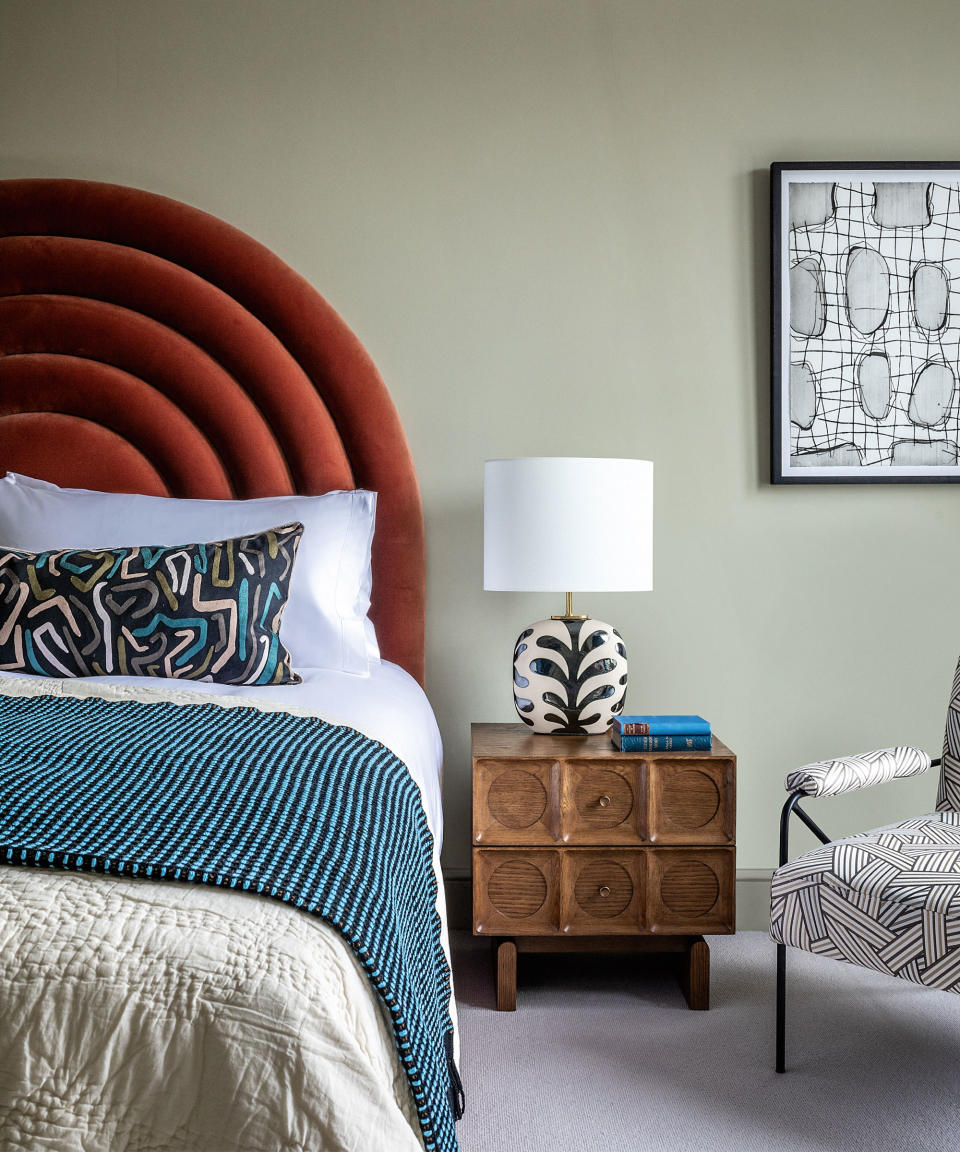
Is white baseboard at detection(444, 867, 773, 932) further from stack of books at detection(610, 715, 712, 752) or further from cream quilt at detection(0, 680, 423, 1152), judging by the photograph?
cream quilt at detection(0, 680, 423, 1152)

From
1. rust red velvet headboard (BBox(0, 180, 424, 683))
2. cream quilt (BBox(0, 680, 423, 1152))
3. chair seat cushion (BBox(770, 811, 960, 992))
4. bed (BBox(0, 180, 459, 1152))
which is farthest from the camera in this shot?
rust red velvet headboard (BBox(0, 180, 424, 683))

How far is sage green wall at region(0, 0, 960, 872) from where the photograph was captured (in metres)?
2.57

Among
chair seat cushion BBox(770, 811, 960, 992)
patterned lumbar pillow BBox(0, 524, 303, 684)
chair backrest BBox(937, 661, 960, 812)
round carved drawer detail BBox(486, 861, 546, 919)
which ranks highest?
patterned lumbar pillow BBox(0, 524, 303, 684)

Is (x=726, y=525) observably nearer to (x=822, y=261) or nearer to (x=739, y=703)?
(x=739, y=703)

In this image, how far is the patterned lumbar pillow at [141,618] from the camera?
1932 millimetres

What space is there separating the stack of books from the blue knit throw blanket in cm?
78

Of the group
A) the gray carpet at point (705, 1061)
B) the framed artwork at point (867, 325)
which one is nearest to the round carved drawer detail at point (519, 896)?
the gray carpet at point (705, 1061)

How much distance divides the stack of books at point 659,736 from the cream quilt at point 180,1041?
53.0 inches

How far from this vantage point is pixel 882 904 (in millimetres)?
1625

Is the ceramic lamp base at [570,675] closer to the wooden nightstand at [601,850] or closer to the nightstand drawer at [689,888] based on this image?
the wooden nightstand at [601,850]

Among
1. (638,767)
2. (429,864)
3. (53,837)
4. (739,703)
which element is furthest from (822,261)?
(53,837)

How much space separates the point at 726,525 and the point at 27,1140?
87.1 inches

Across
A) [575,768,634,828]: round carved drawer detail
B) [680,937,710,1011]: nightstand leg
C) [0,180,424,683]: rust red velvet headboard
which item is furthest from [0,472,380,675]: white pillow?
[680,937,710,1011]: nightstand leg

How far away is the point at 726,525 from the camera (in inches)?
103
